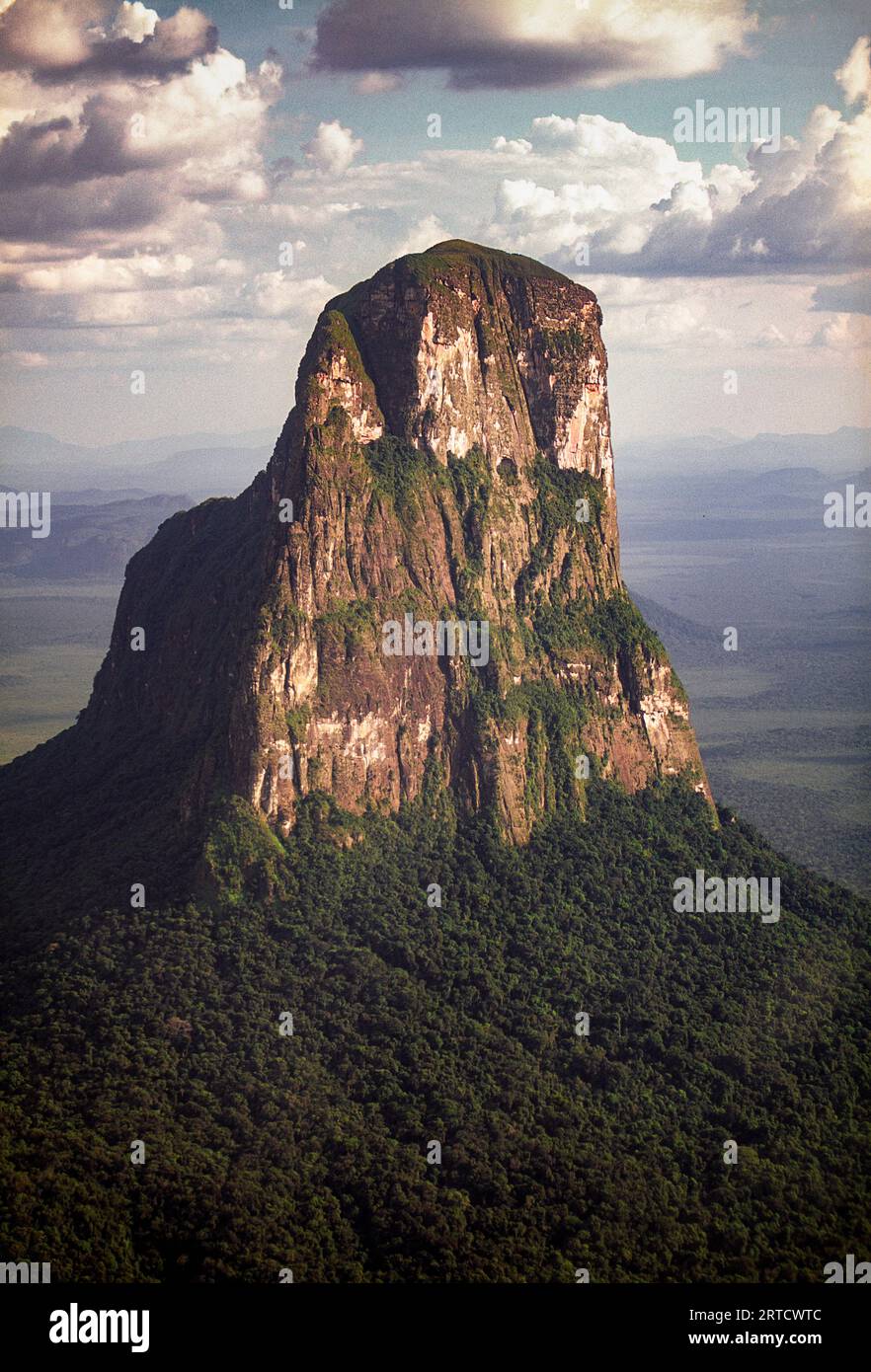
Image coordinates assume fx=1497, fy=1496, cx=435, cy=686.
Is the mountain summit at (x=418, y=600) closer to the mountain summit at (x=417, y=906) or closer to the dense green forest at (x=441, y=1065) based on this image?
the mountain summit at (x=417, y=906)

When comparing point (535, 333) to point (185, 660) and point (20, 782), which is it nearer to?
point (185, 660)

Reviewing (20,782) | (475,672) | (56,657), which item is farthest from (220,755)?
(56,657)

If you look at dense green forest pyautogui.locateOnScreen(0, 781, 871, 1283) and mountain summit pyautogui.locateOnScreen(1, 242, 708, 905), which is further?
mountain summit pyautogui.locateOnScreen(1, 242, 708, 905)

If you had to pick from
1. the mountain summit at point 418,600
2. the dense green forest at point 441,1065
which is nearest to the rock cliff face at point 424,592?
the mountain summit at point 418,600

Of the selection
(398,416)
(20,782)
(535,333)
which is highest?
(535,333)

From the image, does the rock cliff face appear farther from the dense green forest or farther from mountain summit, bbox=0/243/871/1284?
the dense green forest

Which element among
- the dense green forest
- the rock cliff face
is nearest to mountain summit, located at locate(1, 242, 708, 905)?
the rock cliff face

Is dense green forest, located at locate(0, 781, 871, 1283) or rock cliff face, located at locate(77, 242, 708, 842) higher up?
rock cliff face, located at locate(77, 242, 708, 842)
